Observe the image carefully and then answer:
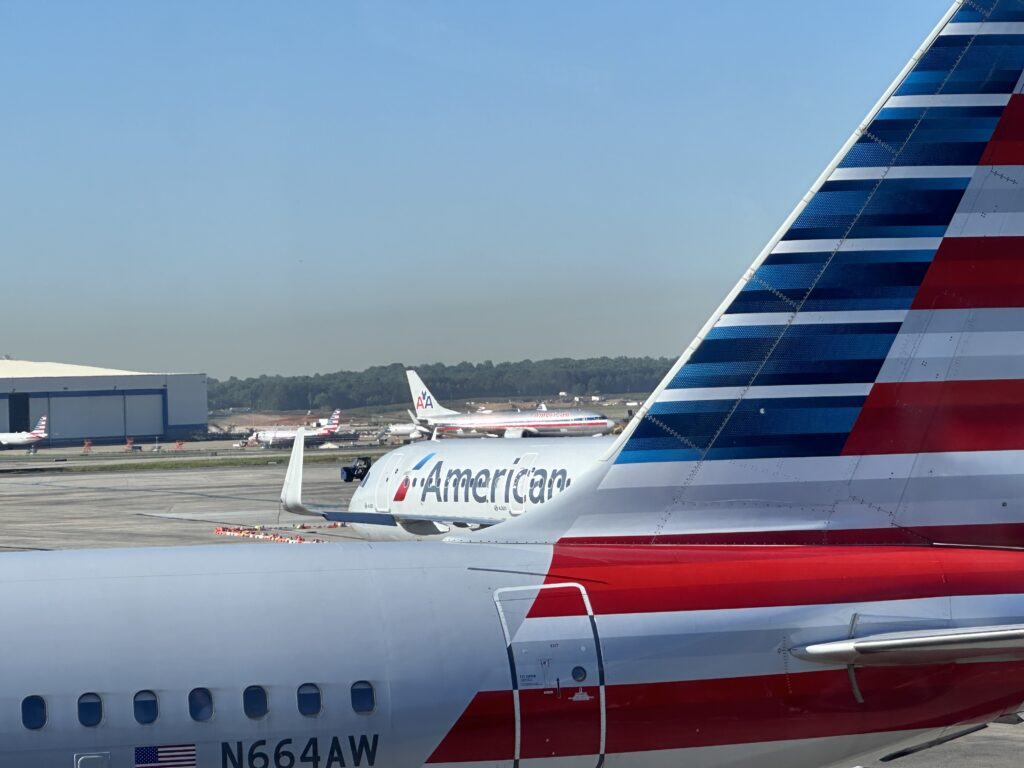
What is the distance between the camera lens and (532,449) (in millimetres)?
33469

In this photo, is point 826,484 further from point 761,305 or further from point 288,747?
point 288,747

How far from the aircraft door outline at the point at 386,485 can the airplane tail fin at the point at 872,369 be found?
1047 inches

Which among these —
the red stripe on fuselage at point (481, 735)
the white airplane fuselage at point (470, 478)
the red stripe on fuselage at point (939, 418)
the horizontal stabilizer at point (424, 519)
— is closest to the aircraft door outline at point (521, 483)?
the white airplane fuselage at point (470, 478)

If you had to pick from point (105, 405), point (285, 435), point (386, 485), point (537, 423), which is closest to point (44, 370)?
point (105, 405)

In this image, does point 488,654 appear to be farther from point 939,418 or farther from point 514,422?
point 514,422

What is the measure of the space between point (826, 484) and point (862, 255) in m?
1.71

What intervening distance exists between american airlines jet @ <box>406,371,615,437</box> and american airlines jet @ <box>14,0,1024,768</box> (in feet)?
273

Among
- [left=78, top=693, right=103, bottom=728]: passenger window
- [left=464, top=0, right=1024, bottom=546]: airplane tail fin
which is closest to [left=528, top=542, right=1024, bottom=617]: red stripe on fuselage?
[left=464, top=0, right=1024, bottom=546]: airplane tail fin

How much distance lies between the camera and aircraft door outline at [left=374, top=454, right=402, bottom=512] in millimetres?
36312

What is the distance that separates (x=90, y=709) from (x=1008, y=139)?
24.7ft

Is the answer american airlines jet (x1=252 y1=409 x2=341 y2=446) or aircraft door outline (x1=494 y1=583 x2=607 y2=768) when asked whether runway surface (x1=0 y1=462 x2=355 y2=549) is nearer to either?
aircraft door outline (x1=494 y1=583 x2=607 y2=768)

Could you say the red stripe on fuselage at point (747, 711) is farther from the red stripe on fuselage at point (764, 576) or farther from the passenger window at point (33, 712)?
the passenger window at point (33, 712)

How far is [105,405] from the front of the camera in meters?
154

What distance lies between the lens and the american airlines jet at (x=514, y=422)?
348ft
